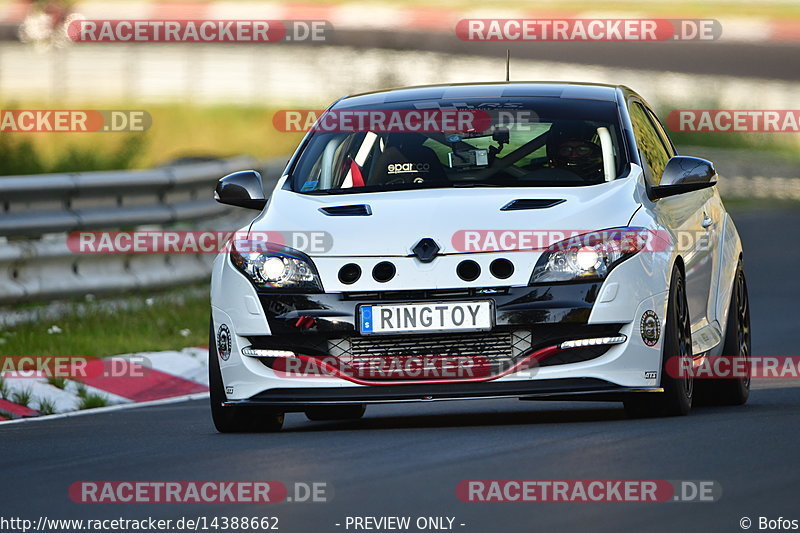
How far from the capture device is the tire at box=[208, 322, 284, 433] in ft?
30.0

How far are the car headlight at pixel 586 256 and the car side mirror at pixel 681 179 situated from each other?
2.07 ft

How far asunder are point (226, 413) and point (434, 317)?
1259 mm

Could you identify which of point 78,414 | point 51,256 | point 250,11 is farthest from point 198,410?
point 250,11

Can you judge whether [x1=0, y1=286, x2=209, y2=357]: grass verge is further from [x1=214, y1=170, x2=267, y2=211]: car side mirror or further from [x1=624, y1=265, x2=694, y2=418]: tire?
[x1=624, y1=265, x2=694, y2=418]: tire

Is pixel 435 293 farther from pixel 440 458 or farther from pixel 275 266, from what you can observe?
pixel 440 458

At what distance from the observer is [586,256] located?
8.66 meters

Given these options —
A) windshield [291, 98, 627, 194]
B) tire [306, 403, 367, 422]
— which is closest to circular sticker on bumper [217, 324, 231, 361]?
windshield [291, 98, 627, 194]

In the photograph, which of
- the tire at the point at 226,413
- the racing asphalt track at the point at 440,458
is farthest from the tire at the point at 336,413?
the tire at the point at 226,413

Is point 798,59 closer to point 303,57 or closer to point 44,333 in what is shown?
point 303,57

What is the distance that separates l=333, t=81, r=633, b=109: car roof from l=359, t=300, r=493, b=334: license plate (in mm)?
1922

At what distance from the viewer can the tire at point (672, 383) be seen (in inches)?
349

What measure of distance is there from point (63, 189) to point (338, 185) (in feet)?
17.2

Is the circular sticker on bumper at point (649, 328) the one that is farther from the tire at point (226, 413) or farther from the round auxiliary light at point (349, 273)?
the tire at point (226, 413)

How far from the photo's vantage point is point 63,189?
14.6 m
